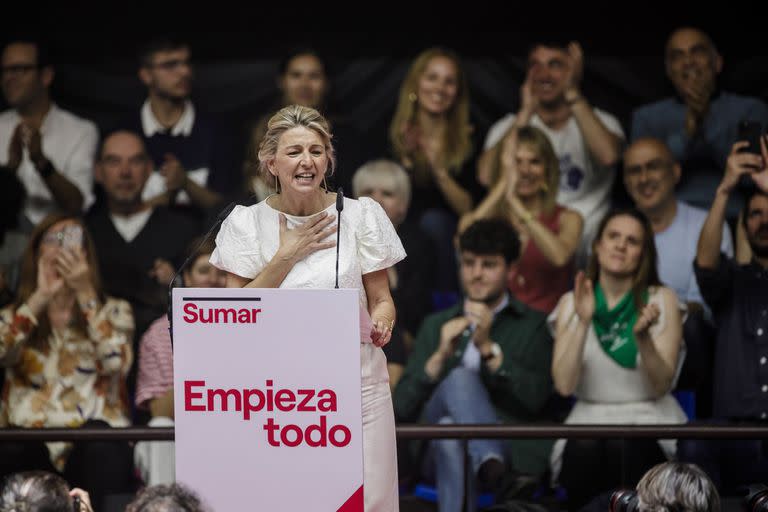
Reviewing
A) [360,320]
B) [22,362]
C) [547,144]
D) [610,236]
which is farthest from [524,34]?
[360,320]

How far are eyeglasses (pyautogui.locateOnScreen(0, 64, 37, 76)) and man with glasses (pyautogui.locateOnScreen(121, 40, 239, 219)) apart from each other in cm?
59

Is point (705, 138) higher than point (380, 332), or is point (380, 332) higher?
point (705, 138)

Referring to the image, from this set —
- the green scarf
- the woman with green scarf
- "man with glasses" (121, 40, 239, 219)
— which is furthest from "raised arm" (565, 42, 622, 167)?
"man with glasses" (121, 40, 239, 219)

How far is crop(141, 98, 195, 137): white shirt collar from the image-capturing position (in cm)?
656

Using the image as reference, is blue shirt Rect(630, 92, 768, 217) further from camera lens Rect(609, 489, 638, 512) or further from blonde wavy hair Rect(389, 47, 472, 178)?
camera lens Rect(609, 489, 638, 512)

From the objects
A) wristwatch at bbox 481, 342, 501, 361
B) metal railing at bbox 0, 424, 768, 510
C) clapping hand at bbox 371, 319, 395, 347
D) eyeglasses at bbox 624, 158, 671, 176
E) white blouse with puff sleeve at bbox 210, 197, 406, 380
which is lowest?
metal railing at bbox 0, 424, 768, 510

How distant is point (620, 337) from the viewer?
593cm

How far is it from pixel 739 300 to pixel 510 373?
1178mm

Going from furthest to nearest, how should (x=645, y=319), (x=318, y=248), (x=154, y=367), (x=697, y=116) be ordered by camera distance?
1. (x=697, y=116)
2. (x=154, y=367)
3. (x=645, y=319)
4. (x=318, y=248)

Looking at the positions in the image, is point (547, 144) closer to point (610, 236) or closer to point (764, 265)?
point (610, 236)

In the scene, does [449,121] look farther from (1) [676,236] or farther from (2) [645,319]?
(2) [645,319]

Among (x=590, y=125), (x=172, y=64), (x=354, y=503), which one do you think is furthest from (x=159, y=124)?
(x=354, y=503)

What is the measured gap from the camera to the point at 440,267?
21.0 ft

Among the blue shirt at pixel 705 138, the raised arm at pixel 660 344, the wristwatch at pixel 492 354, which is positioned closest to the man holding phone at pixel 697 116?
the blue shirt at pixel 705 138
